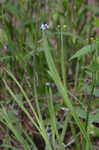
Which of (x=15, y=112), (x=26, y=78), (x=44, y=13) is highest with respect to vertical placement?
(x=44, y=13)

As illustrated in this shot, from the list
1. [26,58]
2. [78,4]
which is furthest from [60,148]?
[78,4]

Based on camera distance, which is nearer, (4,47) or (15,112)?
(15,112)

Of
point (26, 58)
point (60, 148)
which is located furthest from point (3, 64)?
point (60, 148)

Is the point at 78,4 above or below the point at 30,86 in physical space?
above

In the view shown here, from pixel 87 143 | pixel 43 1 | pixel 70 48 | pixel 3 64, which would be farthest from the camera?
pixel 43 1

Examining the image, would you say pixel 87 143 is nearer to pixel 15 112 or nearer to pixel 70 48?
pixel 15 112

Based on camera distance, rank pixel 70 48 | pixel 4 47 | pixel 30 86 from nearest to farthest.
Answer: pixel 30 86, pixel 4 47, pixel 70 48
